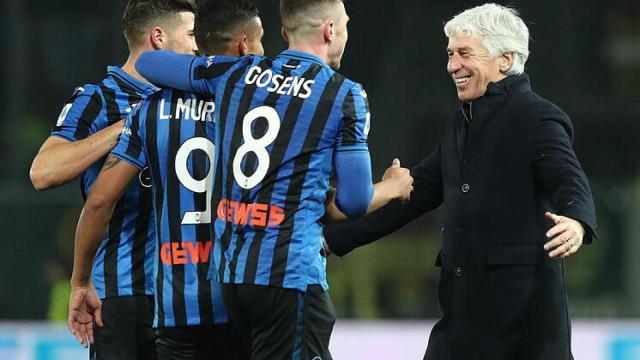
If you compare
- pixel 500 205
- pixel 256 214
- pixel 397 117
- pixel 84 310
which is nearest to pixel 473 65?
pixel 500 205

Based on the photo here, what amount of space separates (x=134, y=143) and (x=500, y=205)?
1.19m

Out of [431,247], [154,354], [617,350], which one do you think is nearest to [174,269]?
[154,354]

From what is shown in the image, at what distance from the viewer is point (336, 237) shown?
439 cm

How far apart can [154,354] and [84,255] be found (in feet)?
1.36

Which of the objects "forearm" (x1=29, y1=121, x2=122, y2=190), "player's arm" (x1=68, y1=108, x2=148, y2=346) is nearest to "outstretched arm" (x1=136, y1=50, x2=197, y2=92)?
"player's arm" (x1=68, y1=108, x2=148, y2=346)

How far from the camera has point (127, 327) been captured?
13.3ft

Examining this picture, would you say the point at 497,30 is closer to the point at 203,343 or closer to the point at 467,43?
the point at 467,43

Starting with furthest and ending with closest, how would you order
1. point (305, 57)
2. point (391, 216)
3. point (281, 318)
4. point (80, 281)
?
point (391, 216)
point (80, 281)
point (305, 57)
point (281, 318)

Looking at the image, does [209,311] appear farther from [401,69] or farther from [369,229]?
[401,69]

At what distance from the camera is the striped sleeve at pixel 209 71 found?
372cm

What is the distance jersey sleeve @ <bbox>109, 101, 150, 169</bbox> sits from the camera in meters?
3.85

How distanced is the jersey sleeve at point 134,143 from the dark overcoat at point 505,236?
1049 mm

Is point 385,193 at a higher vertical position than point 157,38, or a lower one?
lower

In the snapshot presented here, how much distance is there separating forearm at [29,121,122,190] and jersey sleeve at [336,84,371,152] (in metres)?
0.78
